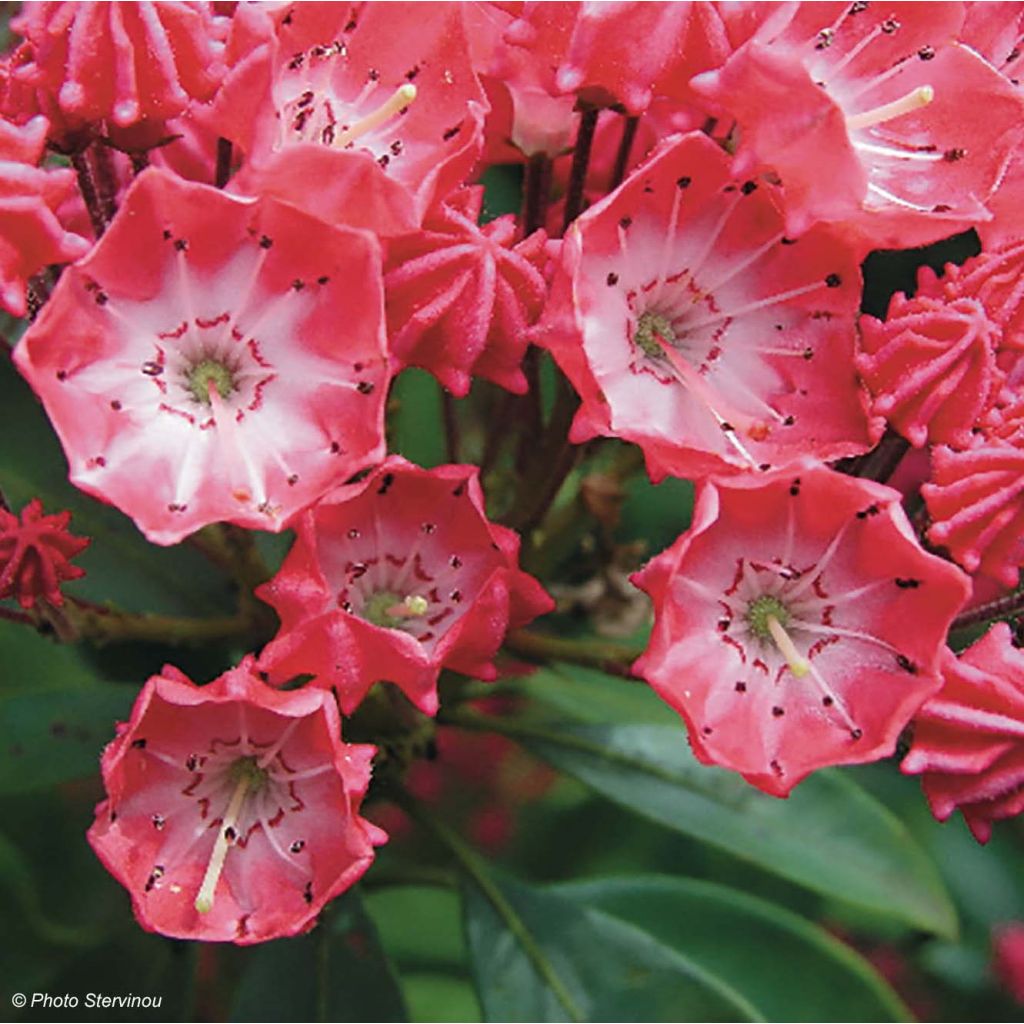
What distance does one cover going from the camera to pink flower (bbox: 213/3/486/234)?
1771 mm

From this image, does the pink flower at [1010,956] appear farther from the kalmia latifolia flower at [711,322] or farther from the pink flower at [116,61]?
the pink flower at [116,61]

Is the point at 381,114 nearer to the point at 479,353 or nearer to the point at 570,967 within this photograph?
the point at 479,353

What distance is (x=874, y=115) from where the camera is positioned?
1.94 m

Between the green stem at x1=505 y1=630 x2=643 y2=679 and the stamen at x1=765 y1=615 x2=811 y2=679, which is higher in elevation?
the stamen at x1=765 y1=615 x2=811 y2=679

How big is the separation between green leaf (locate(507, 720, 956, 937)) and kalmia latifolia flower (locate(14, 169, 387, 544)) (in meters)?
0.80

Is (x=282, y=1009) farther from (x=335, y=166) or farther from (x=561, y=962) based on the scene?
(x=335, y=166)

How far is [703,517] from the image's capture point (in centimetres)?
176

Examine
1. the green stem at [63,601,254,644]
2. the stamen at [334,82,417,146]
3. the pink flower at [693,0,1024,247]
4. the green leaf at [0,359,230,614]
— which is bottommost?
the green leaf at [0,359,230,614]

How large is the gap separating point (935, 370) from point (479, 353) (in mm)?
518

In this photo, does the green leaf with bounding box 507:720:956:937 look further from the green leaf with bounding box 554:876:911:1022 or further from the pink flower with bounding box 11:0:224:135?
the pink flower with bounding box 11:0:224:135

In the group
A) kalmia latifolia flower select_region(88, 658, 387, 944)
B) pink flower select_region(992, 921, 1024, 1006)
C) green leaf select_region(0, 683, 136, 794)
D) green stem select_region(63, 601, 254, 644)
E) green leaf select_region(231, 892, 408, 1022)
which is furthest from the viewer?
pink flower select_region(992, 921, 1024, 1006)

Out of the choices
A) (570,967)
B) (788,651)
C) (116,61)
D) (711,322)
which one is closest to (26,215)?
(116,61)

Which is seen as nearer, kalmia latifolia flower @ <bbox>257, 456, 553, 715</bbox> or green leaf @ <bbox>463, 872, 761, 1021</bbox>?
kalmia latifolia flower @ <bbox>257, 456, 553, 715</bbox>

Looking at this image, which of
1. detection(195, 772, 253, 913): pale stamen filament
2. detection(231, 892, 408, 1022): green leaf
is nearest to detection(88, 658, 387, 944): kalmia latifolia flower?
detection(195, 772, 253, 913): pale stamen filament
